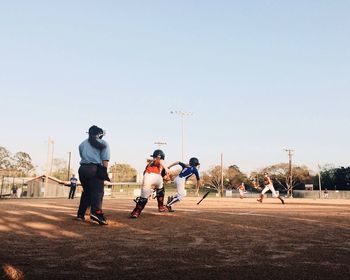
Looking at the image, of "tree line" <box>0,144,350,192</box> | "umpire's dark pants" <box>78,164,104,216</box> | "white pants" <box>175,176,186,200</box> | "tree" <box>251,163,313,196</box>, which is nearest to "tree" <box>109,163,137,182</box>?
"tree line" <box>0,144,350,192</box>

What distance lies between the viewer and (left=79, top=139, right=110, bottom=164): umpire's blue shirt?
6570 millimetres

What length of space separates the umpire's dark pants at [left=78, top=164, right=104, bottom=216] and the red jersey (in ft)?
5.87

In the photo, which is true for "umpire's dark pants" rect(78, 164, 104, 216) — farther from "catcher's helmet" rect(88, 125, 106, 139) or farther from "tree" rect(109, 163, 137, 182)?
"tree" rect(109, 163, 137, 182)

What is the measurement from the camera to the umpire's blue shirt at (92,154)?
21.6 feet

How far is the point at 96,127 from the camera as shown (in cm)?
683

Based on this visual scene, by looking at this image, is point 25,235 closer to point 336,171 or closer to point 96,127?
point 96,127

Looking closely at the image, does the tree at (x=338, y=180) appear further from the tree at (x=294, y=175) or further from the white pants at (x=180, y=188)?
the white pants at (x=180, y=188)

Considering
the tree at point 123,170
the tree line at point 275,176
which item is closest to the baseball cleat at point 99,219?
the tree line at point 275,176

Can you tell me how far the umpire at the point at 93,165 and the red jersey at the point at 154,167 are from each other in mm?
1667

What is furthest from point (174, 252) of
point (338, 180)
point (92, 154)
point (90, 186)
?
point (338, 180)

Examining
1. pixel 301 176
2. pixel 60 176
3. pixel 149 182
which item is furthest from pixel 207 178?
pixel 149 182

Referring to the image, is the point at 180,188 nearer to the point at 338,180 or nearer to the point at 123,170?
the point at 338,180

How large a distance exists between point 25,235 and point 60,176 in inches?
4283

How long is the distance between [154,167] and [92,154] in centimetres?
199
